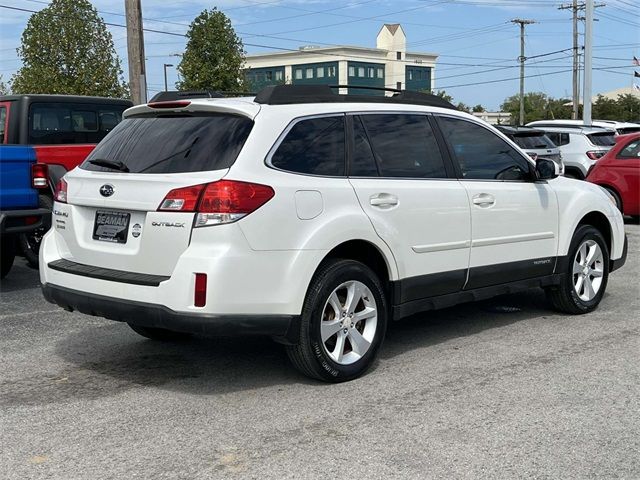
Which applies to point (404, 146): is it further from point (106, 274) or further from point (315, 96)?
point (106, 274)

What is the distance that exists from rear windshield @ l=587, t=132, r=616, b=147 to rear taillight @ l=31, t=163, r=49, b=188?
544 inches

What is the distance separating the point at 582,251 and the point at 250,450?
4.08 meters

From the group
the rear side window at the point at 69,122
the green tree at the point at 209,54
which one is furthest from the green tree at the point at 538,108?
the rear side window at the point at 69,122

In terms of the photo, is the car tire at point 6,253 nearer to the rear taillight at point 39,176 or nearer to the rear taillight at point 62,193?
the rear taillight at point 39,176

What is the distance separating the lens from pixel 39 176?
8.56 meters

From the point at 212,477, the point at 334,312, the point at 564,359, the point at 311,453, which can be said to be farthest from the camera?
the point at 564,359

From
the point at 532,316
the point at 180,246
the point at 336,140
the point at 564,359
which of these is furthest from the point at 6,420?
the point at 532,316

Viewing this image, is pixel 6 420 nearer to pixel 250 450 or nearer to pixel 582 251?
pixel 250 450

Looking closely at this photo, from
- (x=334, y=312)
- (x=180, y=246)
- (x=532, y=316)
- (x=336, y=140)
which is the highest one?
(x=336, y=140)

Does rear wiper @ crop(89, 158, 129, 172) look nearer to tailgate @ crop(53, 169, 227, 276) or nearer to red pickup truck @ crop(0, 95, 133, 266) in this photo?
tailgate @ crop(53, 169, 227, 276)

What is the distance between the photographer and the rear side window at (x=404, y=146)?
17.8 ft

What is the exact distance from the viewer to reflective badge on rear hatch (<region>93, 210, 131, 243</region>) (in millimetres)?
4816

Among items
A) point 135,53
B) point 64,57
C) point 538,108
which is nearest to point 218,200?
point 135,53

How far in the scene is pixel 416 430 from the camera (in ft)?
13.8
